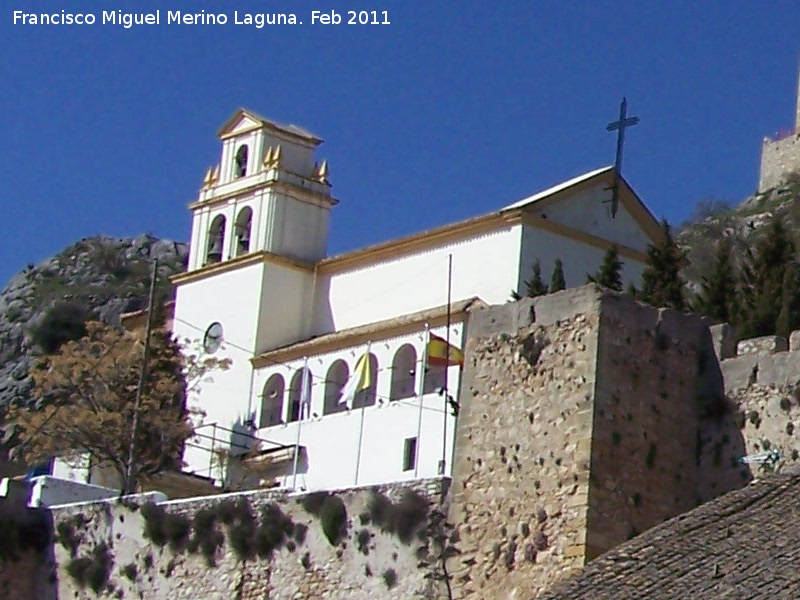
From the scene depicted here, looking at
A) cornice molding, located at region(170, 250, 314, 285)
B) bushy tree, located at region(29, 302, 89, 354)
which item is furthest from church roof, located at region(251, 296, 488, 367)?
bushy tree, located at region(29, 302, 89, 354)

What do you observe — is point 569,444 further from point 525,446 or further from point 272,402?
point 272,402

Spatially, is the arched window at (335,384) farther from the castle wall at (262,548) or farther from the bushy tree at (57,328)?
the bushy tree at (57,328)

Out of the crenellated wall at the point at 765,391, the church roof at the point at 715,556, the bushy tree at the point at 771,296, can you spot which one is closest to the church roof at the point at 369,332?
the bushy tree at the point at 771,296

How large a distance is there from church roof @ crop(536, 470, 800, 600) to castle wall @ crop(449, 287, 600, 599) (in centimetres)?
169

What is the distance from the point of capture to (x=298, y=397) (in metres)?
50.4

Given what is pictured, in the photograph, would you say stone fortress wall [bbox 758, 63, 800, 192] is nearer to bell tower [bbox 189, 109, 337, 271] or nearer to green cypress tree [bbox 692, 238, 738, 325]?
bell tower [bbox 189, 109, 337, 271]

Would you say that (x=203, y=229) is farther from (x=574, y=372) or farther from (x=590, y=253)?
(x=574, y=372)

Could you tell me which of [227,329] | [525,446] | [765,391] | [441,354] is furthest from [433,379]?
[765,391]

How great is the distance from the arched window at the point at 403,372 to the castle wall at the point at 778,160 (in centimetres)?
5756

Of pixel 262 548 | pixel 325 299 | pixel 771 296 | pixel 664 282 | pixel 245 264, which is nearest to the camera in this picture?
pixel 262 548

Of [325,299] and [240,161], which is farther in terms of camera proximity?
[240,161]

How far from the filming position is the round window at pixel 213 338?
54000mm

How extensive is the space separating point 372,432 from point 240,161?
12708 mm

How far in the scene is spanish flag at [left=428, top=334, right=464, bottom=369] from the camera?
134 feet
